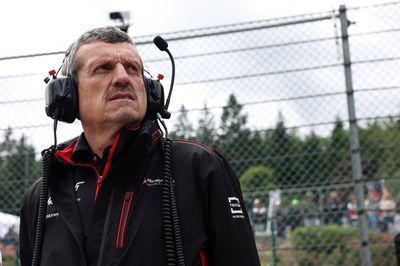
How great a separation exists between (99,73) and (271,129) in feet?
11.6

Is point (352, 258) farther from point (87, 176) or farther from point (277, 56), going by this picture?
point (87, 176)

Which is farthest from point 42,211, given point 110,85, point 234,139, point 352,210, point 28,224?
point 352,210

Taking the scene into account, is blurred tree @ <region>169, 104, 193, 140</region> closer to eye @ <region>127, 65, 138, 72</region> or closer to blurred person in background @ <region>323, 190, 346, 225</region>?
blurred person in background @ <region>323, 190, 346, 225</region>

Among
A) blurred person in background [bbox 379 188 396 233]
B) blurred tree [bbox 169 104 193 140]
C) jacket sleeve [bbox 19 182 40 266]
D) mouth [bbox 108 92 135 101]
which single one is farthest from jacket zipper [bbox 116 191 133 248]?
blurred person in background [bbox 379 188 396 233]

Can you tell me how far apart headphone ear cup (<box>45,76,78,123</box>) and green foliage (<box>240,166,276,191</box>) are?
363cm

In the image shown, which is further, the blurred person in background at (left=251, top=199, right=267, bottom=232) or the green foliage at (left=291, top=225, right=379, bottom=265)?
the blurred person in background at (left=251, top=199, right=267, bottom=232)

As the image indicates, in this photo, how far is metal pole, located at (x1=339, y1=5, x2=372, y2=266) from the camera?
18.6 feet

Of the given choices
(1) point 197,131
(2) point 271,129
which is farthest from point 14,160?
(2) point 271,129

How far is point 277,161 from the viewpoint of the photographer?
20.1 ft

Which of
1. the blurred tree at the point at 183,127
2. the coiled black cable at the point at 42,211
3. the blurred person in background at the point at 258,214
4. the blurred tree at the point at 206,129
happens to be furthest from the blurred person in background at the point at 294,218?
the coiled black cable at the point at 42,211

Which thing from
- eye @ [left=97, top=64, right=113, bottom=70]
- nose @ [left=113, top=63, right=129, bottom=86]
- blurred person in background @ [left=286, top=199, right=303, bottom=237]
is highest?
eye @ [left=97, top=64, right=113, bottom=70]

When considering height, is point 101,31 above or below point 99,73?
above

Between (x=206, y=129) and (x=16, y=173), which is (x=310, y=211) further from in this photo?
(x=16, y=173)

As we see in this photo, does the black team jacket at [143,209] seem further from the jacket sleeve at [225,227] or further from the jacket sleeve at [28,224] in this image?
the jacket sleeve at [28,224]
